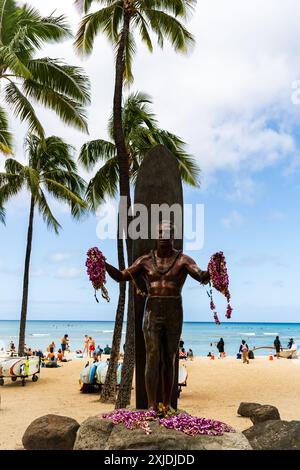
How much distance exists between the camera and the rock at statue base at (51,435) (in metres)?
8.27

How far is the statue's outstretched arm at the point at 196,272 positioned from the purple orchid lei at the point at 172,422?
1.59 meters

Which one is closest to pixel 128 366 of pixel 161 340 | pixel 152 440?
pixel 161 340

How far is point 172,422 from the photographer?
5578mm

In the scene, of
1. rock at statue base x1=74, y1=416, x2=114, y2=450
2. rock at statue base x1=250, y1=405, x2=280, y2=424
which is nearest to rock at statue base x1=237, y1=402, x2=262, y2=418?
rock at statue base x1=250, y1=405, x2=280, y2=424

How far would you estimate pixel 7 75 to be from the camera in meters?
13.1

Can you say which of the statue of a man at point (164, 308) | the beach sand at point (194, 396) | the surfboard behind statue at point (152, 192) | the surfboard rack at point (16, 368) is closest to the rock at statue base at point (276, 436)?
the surfboard behind statue at point (152, 192)

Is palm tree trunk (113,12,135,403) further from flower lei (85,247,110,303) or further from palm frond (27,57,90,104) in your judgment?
flower lei (85,247,110,303)

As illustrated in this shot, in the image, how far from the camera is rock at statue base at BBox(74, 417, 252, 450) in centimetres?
520

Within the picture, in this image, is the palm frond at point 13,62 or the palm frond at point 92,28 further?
the palm frond at point 92,28

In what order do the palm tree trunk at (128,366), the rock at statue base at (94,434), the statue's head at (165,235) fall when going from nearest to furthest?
the rock at statue base at (94,434), the statue's head at (165,235), the palm tree trunk at (128,366)

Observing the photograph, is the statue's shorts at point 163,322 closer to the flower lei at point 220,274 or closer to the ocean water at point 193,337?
the flower lei at point 220,274

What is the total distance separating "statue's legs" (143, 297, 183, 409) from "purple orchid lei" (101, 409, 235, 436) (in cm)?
28

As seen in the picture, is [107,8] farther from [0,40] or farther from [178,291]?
[178,291]
